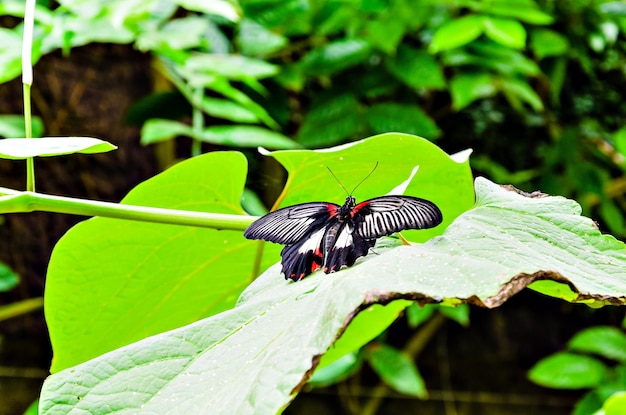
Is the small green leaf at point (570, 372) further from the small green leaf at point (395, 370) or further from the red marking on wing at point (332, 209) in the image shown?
the red marking on wing at point (332, 209)

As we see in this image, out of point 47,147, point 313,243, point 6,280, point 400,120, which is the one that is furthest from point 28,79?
point 400,120

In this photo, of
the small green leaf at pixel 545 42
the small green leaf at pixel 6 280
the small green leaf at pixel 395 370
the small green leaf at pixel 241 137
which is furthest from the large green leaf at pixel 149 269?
the small green leaf at pixel 545 42

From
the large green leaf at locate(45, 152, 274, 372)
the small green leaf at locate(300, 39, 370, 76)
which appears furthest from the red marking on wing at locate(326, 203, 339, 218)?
the small green leaf at locate(300, 39, 370, 76)

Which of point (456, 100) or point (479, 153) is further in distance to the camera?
point (479, 153)

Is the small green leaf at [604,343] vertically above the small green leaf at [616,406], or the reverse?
the small green leaf at [616,406]

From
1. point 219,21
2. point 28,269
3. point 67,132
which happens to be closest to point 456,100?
point 219,21

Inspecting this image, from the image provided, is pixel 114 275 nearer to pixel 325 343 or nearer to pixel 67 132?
pixel 325 343
